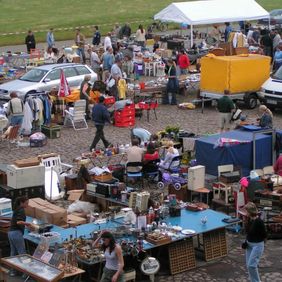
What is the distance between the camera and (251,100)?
28016 millimetres

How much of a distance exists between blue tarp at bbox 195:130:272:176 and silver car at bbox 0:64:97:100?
31.8 ft

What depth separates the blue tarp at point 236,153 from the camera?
60.8 ft

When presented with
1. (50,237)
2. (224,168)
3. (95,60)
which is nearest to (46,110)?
(224,168)

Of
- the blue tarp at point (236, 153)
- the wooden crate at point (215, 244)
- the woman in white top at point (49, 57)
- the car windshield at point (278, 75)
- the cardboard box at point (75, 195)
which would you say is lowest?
the wooden crate at point (215, 244)

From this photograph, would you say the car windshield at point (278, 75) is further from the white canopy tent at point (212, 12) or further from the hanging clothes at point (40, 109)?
the white canopy tent at point (212, 12)

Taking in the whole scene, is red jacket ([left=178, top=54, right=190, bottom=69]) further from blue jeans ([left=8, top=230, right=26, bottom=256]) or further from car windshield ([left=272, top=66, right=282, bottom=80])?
blue jeans ([left=8, top=230, right=26, bottom=256])

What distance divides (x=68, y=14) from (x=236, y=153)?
43140 millimetres

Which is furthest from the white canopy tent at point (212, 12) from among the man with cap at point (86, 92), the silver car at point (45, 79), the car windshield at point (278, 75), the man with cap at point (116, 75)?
the man with cap at point (86, 92)

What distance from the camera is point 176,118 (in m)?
26.7

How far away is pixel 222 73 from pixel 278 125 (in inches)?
121

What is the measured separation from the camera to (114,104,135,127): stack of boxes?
82.9 feet

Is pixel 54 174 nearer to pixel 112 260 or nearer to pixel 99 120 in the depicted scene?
pixel 99 120

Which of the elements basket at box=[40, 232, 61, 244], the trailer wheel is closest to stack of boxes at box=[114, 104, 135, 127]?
the trailer wheel

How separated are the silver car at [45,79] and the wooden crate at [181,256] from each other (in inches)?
541
